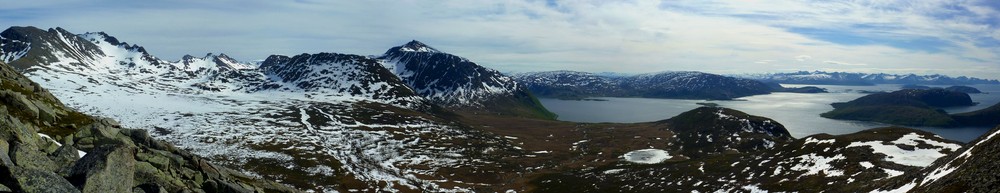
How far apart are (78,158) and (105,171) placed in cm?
594

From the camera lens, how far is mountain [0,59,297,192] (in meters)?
15.4

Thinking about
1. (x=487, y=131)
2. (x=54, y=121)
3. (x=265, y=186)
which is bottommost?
(x=487, y=131)

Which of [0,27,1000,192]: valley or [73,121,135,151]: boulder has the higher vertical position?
[73,121,135,151]: boulder

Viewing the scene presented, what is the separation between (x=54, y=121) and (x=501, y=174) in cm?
8795

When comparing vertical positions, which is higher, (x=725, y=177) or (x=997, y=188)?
Result: (x=997, y=188)

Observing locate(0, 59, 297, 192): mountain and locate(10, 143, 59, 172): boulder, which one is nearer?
locate(0, 59, 297, 192): mountain

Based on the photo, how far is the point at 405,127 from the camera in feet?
590

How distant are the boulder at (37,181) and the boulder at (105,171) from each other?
210 cm

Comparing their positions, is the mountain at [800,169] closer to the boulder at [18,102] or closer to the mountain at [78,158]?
the mountain at [78,158]

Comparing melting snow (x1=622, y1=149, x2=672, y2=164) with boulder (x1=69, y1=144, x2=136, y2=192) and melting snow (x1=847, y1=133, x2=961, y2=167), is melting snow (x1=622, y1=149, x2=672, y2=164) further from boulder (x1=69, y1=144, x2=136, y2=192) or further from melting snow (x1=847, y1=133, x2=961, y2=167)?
boulder (x1=69, y1=144, x2=136, y2=192)

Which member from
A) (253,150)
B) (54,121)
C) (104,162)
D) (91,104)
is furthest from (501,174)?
(91,104)

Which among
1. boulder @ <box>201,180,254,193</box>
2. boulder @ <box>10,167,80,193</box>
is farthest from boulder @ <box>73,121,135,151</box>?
boulder @ <box>10,167,80,193</box>

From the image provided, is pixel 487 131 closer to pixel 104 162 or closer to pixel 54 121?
pixel 54 121

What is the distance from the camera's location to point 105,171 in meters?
17.8
